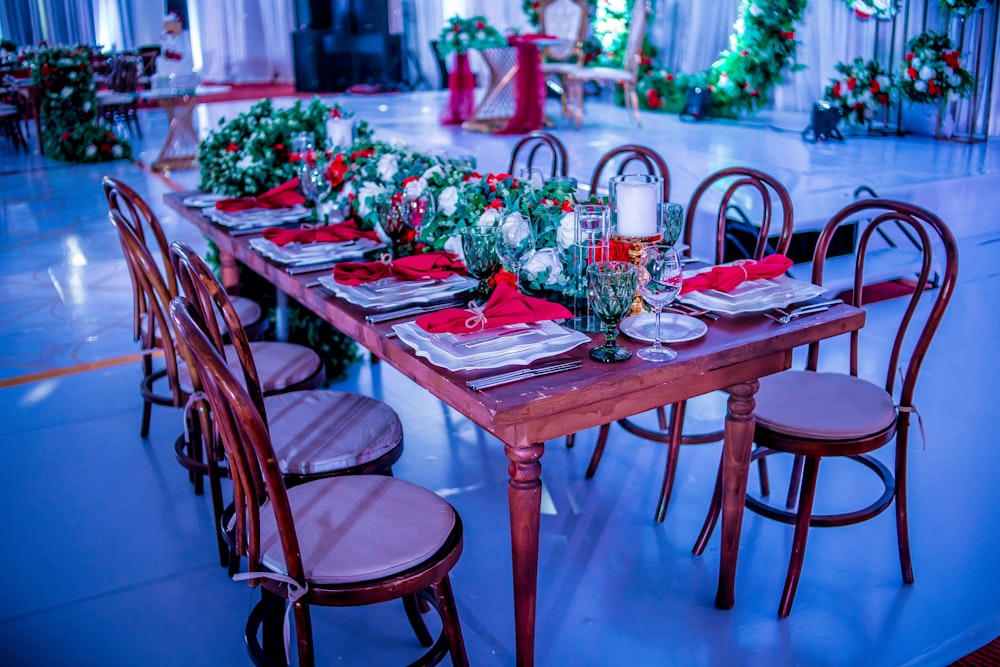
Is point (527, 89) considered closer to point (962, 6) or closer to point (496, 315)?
point (962, 6)

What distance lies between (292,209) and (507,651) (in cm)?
170

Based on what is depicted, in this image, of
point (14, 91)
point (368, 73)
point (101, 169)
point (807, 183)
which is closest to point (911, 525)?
point (807, 183)

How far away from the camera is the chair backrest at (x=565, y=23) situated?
37.1ft

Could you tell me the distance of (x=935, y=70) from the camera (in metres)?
8.17

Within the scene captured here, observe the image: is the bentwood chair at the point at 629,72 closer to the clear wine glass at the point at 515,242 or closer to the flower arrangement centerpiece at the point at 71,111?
the flower arrangement centerpiece at the point at 71,111

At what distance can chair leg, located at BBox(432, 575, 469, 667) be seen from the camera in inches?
69.4

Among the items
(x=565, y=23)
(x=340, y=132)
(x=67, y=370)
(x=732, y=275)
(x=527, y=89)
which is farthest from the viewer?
(x=565, y=23)

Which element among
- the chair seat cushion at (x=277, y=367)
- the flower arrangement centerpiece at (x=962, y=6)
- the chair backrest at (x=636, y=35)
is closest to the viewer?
the chair seat cushion at (x=277, y=367)

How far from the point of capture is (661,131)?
9938mm

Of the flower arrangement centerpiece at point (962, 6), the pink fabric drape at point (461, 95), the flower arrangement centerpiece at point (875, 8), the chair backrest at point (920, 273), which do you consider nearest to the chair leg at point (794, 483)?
the chair backrest at point (920, 273)

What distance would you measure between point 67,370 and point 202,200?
1.18m

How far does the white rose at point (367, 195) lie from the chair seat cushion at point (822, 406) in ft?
3.90

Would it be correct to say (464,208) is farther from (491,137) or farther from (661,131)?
(661,131)

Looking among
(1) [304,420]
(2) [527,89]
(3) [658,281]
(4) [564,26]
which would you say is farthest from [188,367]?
(4) [564,26]
